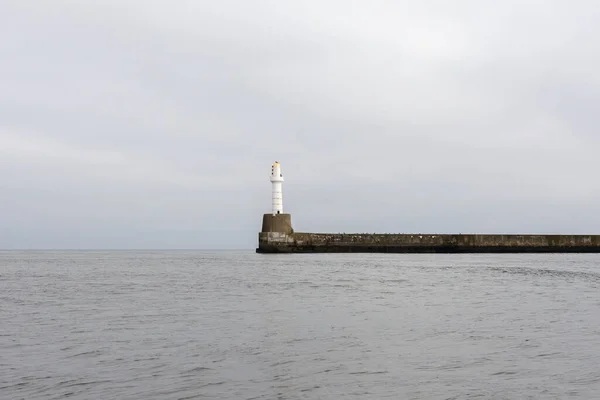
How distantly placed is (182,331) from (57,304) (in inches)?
269

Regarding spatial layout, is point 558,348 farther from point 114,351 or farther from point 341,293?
point 341,293

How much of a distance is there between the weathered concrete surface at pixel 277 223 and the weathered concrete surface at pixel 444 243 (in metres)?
2.56

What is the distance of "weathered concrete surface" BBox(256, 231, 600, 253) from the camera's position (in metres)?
59.0

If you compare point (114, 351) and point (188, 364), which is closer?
point (188, 364)

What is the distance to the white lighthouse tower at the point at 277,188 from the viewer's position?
5344cm

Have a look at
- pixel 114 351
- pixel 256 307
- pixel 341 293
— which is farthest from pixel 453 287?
pixel 114 351

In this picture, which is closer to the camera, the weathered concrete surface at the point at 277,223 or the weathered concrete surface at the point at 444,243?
the weathered concrete surface at the point at 277,223

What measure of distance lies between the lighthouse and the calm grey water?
33.8 metres

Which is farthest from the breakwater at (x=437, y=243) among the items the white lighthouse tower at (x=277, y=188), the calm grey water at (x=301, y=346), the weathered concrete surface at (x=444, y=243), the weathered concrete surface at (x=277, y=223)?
the calm grey water at (x=301, y=346)

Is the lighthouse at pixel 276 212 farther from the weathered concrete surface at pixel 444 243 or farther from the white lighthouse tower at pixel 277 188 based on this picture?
the weathered concrete surface at pixel 444 243

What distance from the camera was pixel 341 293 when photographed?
20.1 metres

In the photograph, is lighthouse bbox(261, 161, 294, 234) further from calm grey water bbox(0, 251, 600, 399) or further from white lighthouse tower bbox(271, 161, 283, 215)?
calm grey water bbox(0, 251, 600, 399)

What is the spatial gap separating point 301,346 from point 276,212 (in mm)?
43398

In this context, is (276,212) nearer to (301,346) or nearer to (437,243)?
(437,243)
